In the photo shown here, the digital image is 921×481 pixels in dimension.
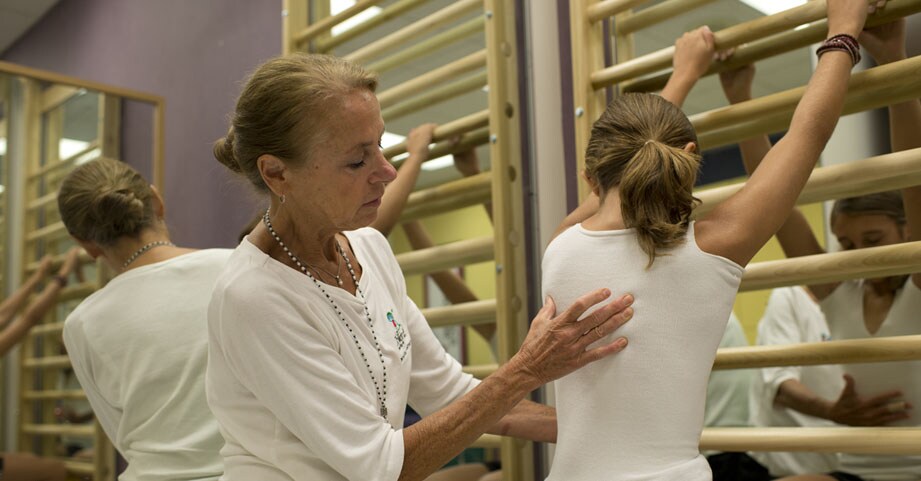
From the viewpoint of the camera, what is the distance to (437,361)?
154cm

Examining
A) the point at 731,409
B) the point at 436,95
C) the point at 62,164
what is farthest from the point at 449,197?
the point at 62,164

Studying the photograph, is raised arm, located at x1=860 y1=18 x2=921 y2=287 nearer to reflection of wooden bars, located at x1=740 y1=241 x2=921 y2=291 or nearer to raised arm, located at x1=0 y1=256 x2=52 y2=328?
reflection of wooden bars, located at x1=740 y1=241 x2=921 y2=291

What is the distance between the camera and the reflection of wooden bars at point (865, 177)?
1.32 metres

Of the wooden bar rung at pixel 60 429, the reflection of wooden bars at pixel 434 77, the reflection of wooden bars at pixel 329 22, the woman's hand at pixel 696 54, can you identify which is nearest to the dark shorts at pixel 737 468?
the woman's hand at pixel 696 54

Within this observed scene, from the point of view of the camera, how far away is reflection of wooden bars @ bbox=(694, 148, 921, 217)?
1315mm

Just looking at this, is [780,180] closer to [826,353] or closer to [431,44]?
[826,353]

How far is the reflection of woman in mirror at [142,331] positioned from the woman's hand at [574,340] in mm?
859

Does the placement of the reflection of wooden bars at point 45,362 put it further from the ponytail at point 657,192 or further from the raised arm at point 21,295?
the ponytail at point 657,192

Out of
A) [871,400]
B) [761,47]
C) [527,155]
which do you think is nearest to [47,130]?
[527,155]

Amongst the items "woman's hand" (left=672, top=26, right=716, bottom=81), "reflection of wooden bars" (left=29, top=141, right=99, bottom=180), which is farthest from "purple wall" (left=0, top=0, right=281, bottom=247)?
"woman's hand" (left=672, top=26, right=716, bottom=81)

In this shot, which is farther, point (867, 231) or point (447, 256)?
point (447, 256)

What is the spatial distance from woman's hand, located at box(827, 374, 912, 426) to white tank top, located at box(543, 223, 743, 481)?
16.2 inches

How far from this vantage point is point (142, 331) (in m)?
1.88

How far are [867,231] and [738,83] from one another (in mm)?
332
